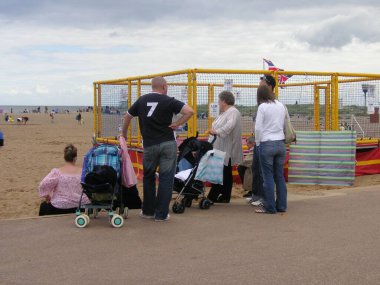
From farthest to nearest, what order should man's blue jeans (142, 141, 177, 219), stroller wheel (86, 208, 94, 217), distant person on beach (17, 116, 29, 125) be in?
distant person on beach (17, 116, 29, 125) < stroller wheel (86, 208, 94, 217) < man's blue jeans (142, 141, 177, 219)

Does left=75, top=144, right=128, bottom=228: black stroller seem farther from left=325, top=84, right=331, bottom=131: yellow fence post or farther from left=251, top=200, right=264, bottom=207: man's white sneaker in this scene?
left=325, top=84, right=331, bottom=131: yellow fence post

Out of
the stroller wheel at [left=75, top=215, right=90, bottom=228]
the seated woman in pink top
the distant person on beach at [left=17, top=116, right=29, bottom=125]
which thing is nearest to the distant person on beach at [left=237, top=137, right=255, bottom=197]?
the seated woman in pink top

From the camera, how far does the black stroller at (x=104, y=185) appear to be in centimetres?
666

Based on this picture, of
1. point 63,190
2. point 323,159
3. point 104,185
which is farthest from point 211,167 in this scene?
point 323,159

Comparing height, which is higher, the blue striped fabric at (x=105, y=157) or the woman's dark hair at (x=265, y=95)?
the woman's dark hair at (x=265, y=95)

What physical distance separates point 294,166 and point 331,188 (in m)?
0.86

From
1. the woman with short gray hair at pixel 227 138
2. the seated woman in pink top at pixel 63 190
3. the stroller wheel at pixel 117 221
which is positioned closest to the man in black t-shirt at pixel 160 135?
the stroller wheel at pixel 117 221

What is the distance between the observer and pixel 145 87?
1158 cm

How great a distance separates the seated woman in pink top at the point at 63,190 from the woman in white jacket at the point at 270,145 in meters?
2.46

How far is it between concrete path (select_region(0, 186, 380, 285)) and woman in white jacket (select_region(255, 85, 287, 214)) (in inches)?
10.4

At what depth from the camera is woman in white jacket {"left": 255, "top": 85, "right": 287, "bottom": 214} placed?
7.62 m

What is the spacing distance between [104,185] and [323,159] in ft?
17.0

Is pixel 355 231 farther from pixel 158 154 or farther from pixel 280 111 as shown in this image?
pixel 158 154

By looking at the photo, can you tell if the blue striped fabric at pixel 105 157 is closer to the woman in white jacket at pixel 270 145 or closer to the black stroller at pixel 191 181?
the black stroller at pixel 191 181
